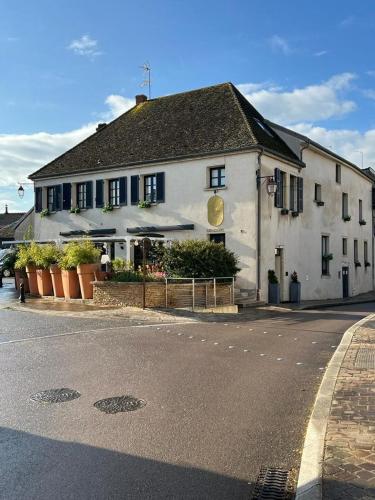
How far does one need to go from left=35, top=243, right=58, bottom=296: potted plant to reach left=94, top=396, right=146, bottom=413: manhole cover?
15465 millimetres

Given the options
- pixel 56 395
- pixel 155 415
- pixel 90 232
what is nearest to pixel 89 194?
pixel 90 232

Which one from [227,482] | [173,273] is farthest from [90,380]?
[173,273]

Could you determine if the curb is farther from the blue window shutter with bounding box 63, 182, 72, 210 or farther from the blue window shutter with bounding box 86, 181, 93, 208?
the blue window shutter with bounding box 63, 182, 72, 210

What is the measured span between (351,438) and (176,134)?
75.0 feet

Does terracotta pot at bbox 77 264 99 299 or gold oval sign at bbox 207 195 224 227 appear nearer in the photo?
terracotta pot at bbox 77 264 99 299

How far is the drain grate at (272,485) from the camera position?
4.10 metres

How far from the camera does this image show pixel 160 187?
1016 inches

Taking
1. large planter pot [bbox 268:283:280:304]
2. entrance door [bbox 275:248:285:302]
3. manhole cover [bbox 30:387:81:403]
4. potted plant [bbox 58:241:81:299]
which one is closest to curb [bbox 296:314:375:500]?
manhole cover [bbox 30:387:81:403]

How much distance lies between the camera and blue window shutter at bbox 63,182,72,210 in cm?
2941

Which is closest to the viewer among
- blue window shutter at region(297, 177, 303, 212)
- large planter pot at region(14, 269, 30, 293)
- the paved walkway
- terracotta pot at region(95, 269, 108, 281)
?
the paved walkway

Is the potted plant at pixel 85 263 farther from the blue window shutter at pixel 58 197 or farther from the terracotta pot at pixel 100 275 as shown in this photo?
the blue window shutter at pixel 58 197

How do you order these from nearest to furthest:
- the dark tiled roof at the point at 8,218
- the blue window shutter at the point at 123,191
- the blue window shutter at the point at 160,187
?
1. the blue window shutter at the point at 160,187
2. the blue window shutter at the point at 123,191
3. the dark tiled roof at the point at 8,218

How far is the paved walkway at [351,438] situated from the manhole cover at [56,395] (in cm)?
322

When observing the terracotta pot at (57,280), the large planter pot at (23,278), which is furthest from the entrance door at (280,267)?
the large planter pot at (23,278)
